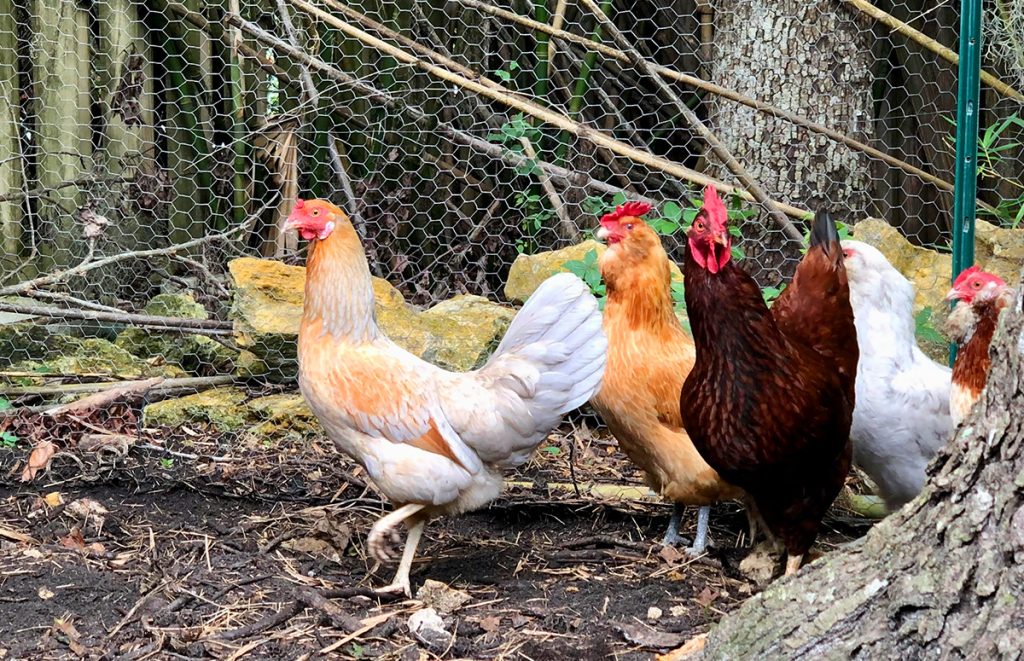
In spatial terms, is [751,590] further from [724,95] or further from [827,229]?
[724,95]

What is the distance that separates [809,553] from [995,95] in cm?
268

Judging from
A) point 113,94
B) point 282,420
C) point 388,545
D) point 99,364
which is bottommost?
point 99,364

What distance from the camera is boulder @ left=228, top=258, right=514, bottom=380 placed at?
4531 mm

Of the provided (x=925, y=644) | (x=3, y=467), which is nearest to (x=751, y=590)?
(x=925, y=644)

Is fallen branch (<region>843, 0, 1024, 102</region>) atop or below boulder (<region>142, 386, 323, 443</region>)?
atop

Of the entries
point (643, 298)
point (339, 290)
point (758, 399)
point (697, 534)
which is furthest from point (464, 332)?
point (758, 399)

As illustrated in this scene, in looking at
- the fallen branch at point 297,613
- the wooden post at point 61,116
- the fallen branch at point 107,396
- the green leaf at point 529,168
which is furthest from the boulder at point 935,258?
the wooden post at point 61,116

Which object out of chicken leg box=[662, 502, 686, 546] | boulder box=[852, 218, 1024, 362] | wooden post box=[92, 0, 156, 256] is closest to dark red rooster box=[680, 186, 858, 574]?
chicken leg box=[662, 502, 686, 546]

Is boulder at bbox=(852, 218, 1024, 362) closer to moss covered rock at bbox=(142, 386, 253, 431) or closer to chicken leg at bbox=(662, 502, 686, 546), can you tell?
chicken leg at bbox=(662, 502, 686, 546)

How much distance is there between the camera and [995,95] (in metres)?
4.84

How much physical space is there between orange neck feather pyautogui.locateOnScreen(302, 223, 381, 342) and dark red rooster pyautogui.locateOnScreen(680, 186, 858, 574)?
1.01 meters

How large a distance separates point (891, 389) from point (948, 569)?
171cm

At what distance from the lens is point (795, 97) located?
4.91 metres

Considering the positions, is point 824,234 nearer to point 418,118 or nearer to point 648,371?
point 648,371
